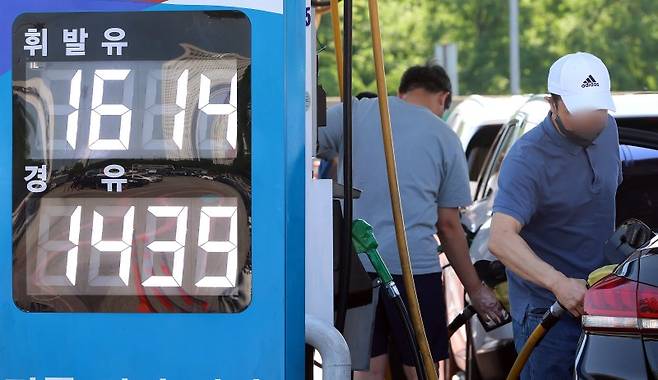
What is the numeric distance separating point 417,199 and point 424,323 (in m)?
0.63

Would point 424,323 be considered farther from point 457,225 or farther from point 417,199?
point 417,199

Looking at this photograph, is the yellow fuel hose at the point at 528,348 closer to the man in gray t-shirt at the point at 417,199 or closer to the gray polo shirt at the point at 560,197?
the gray polo shirt at the point at 560,197

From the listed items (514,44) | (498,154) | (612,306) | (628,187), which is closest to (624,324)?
(612,306)

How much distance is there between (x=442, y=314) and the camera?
6879 mm

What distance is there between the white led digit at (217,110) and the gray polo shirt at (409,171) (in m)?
2.71

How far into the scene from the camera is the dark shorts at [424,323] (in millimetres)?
6609

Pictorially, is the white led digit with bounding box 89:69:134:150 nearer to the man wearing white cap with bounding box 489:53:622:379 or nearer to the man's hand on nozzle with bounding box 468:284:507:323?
the man wearing white cap with bounding box 489:53:622:379

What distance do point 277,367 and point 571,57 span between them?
2075mm

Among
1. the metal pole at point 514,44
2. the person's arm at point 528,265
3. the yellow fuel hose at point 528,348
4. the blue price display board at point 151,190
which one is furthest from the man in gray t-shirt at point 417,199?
the metal pole at point 514,44

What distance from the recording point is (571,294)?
16.1 ft

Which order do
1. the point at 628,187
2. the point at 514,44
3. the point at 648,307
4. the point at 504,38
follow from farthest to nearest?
the point at 504,38
the point at 514,44
the point at 628,187
the point at 648,307

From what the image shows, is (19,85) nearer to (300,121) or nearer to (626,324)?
(300,121)

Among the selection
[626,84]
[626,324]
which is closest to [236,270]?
[626,324]

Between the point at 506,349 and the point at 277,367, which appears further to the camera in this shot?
the point at 506,349
